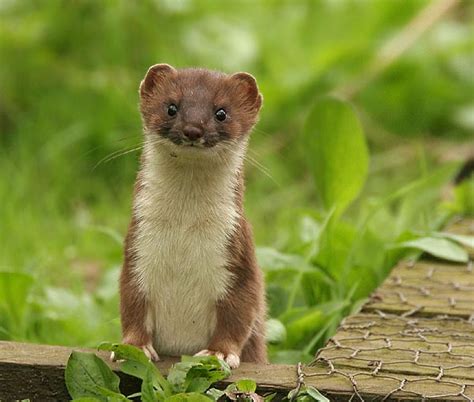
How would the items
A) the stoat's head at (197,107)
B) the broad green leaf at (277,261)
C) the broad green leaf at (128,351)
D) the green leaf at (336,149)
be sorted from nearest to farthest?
1. the broad green leaf at (128,351)
2. the stoat's head at (197,107)
3. the broad green leaf at (277,261)
4. the green leaf at (336,149)

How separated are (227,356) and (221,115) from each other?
738mm

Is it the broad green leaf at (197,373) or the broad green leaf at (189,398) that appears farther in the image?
the broad green leaf at (197,373)

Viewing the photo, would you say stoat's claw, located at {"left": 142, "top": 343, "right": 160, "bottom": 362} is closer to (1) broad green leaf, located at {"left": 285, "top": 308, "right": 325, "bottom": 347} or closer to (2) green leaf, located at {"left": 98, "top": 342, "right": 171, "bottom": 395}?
(2) green leaf, located at {"left": 98, "top": 342, "right": 171, "bottom": 395}

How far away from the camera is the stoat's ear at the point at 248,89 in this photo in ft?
12.3

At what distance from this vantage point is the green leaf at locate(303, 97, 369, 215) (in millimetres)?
4738

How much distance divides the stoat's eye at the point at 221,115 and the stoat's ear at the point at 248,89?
132mm

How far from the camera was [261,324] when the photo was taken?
12.9ft

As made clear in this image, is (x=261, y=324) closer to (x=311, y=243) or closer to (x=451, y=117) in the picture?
(x=311, y=243)

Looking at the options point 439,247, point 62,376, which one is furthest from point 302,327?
point 62,376

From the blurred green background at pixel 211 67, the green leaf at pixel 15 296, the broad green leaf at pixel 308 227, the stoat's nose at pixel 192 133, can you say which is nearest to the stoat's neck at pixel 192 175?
the stoat's nose at pixel 192 133

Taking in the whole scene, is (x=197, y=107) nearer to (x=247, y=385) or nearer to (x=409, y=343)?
(x=247, y=385)

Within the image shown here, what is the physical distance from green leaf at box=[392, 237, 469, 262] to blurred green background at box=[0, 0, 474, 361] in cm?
117

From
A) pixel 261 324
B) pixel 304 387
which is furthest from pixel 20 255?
pixel 304 387

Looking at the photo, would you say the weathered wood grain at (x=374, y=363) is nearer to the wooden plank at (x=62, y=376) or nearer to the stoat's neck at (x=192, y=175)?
the wooden plank at (x=62, y=376)
